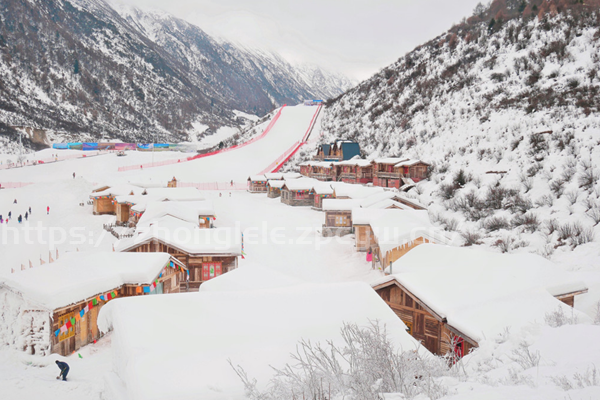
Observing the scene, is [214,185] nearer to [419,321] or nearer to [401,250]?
[401,250]

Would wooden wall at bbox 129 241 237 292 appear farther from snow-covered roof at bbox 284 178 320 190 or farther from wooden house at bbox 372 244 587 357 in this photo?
Answer: snow-covered roof at bbox 284 178 320 190

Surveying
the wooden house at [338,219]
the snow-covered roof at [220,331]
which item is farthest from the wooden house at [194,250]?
the wooden house at [338,219]

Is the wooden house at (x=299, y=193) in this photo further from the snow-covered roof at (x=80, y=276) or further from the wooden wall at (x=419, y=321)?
the wooden wall at (x=419, y=321)

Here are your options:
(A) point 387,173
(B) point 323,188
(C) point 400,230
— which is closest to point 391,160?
(A) point 387,173

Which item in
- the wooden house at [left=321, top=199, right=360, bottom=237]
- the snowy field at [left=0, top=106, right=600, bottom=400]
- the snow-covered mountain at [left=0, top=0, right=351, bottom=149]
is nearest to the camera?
the snowy field at [left=0, top=106, right=600, bottom=400]

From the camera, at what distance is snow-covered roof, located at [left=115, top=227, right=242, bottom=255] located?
17844 millimetres

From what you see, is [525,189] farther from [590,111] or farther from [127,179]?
[127,179]

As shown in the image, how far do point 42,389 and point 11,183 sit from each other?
5088cm

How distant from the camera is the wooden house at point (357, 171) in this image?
44.7m

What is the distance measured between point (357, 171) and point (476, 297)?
3659 centimetres

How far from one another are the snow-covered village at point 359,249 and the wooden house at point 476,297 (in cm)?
7

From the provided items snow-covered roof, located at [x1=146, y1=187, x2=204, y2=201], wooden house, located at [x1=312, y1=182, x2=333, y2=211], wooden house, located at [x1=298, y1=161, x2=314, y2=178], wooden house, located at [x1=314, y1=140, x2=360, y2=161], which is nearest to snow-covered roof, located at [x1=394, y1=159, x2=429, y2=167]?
wooden house, located at [x1=312, y1=182, x2=333, y2=211]

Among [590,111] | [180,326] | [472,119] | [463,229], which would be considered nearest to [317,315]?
[180,326]

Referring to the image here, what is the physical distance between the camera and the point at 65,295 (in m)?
11.4
